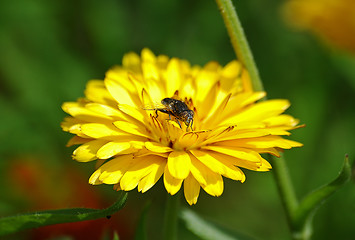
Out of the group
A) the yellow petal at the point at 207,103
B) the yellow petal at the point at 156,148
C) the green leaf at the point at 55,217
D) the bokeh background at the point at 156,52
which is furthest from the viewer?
the bokeh background at the point at 156,52

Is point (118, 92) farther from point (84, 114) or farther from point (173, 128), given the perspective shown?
point (173, 128)

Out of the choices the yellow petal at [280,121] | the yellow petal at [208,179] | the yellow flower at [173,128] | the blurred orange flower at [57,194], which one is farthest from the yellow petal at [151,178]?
the blurred orange flower at [57,194]

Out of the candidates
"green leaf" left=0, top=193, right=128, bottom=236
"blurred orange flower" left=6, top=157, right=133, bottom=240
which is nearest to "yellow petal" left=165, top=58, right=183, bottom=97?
"green leaf" left=0, top=193, right=128, bottom=236

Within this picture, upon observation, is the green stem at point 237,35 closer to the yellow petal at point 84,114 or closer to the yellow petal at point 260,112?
the yellow petal at point 260,112

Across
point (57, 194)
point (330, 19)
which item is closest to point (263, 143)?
point (57, 194)

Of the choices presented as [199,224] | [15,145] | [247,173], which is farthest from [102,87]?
[247,173]
